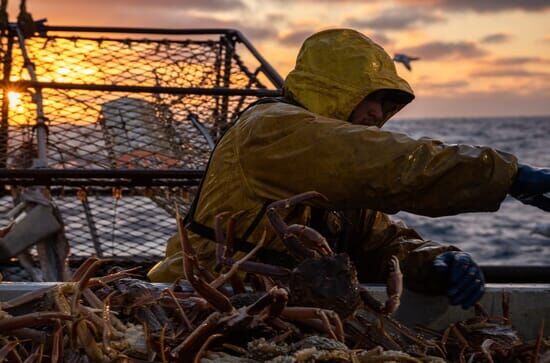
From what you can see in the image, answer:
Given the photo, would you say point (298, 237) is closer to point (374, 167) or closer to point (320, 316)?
point (320, 316)

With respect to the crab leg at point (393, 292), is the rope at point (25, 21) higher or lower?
higher

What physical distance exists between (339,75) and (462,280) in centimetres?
92

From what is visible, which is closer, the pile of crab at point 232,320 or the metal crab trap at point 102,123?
the pile of crab at point 232,320

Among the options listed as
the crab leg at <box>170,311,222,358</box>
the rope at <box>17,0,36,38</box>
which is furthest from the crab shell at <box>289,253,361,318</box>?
the rope at <box>17,0,36,38</box>

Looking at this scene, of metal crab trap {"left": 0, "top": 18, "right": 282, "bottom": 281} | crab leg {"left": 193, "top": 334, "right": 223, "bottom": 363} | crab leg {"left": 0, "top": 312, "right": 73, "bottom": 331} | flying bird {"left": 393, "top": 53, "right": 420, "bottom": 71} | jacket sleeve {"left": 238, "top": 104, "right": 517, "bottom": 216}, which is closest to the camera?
crab leg {"left": 193, "top": 334, "right": 223, "bottom": 363}

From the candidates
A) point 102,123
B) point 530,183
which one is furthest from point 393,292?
point 102,123

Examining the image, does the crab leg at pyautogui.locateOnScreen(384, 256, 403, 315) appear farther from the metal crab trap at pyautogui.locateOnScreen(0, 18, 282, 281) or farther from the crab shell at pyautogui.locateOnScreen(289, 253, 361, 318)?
the metal crab trap at pyautogui.locateOnScreen(0, 18, 282, 281)

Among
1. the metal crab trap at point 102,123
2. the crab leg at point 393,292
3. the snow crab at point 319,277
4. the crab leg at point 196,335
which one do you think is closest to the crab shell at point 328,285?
the snow crab at point 319,277

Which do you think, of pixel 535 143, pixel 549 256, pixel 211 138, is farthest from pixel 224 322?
pixel 535 143

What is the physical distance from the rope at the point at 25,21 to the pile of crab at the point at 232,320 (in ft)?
14.3

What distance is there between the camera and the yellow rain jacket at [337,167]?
9.55 ft

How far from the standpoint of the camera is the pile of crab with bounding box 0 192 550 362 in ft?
6.88

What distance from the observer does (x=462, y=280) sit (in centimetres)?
298

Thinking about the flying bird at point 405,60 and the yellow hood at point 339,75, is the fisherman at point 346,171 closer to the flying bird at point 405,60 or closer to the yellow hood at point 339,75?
the yellow hood at point 339,75
